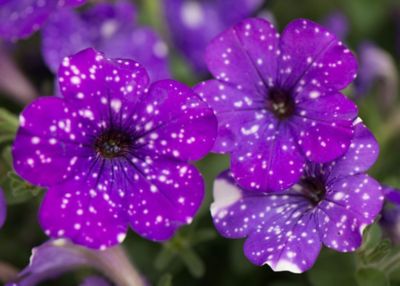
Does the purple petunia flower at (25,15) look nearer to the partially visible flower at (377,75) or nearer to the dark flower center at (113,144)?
the dark flower center at (113,144)

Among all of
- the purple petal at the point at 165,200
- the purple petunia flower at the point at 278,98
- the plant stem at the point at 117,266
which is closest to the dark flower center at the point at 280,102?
the purple petunia flower at the point at 278,98

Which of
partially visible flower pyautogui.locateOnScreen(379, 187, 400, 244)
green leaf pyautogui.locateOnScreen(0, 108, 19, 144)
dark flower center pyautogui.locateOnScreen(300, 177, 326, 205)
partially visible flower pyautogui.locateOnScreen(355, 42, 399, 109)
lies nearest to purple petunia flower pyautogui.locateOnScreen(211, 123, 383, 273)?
dark flower center pyautogui.locateOnScreen(300, 177, 326, 205)

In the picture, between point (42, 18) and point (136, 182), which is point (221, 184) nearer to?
point (136, 182)

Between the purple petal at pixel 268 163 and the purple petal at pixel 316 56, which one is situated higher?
the purple petal at pixel 316 56

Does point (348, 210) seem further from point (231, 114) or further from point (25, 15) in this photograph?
point (25, 15)

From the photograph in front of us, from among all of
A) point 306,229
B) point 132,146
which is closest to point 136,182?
point 132,146

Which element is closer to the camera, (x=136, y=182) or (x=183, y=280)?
(x=136, y=182)

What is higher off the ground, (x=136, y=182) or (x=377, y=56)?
(x=136, y=182)

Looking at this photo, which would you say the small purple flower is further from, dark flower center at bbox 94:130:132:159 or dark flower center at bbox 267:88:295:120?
dark flower center at bbox 267:88:295:120
